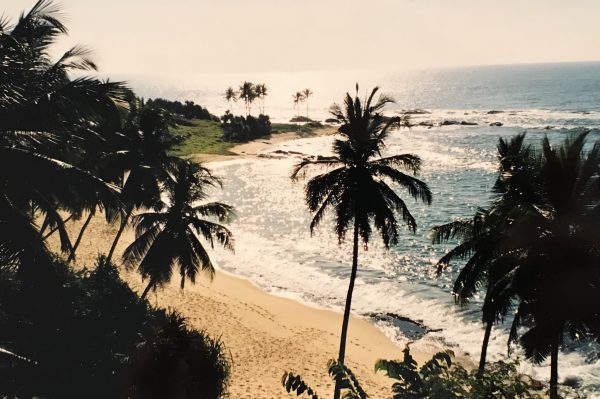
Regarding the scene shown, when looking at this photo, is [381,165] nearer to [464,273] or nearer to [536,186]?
[464,273]

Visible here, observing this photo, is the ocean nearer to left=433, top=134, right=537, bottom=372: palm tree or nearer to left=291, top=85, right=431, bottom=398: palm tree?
left=433, top=134, right=537, bottom=372: palm tree

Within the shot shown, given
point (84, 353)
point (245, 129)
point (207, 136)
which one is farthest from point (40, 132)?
point (245, 129)

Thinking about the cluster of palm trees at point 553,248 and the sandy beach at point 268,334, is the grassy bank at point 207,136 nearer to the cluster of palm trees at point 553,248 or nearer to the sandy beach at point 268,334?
the sandy beach at point 268,334

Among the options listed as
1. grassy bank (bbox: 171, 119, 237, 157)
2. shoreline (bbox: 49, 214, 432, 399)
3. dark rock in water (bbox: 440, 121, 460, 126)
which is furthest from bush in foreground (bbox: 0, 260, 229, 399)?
dark rock in water (bbox: 440, 121, 460, 126)

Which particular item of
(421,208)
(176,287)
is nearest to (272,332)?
(176,287)

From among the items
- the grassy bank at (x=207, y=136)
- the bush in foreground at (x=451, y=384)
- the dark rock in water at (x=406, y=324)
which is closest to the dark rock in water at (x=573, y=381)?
the dark rock in water at (x=406, y=324)

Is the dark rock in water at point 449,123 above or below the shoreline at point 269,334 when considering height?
above
